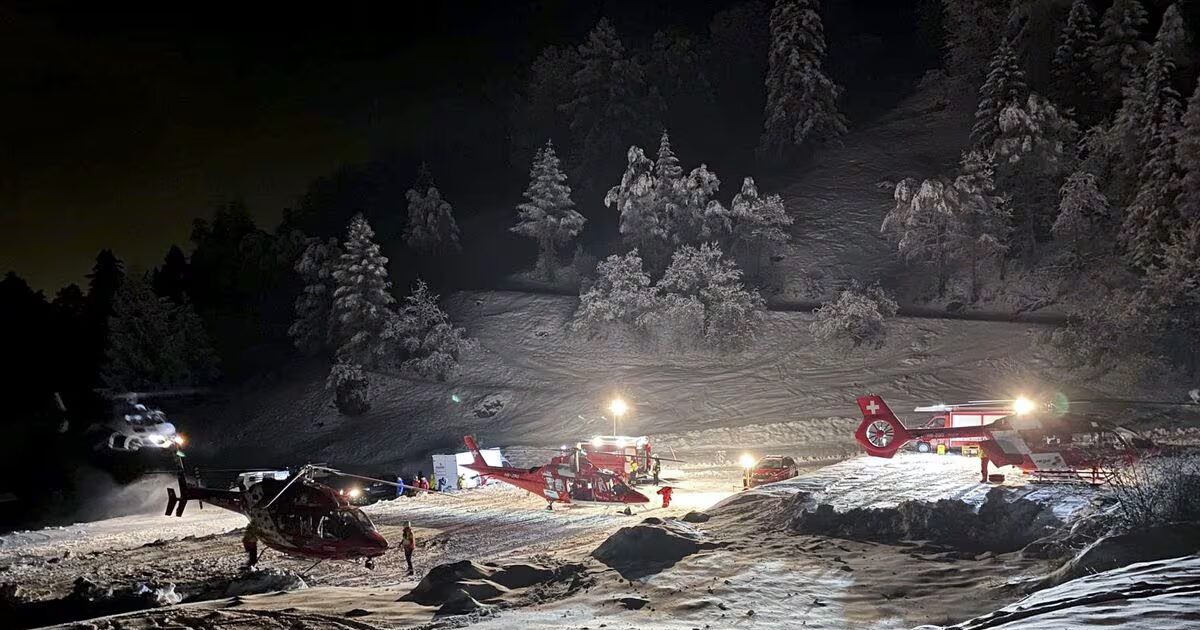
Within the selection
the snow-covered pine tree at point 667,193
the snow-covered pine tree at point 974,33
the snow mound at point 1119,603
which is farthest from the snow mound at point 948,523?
the snow-covered pine tree at point 974,33

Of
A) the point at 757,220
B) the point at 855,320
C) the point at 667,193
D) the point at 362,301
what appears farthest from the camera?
the point at 667,193

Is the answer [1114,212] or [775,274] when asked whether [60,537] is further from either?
[1114,212]

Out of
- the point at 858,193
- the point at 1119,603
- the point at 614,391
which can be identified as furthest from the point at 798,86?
the point at 1119,603

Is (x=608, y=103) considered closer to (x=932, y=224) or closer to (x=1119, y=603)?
(x=932, y=224)

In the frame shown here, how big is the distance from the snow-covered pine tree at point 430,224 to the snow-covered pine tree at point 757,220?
84.6 feet

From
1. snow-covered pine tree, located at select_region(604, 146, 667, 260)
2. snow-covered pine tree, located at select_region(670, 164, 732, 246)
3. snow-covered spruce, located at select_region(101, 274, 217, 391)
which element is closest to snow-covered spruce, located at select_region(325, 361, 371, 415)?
snow-covered spruce, located at select_region(101, 274, 217, 391)

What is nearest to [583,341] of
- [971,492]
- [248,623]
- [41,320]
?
[971,492]

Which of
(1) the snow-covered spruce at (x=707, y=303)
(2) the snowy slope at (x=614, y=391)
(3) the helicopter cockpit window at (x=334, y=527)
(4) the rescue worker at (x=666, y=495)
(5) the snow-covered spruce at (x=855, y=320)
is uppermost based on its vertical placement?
(1) the snow-covered spruce at (x=707, y=303)

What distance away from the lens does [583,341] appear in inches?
2189

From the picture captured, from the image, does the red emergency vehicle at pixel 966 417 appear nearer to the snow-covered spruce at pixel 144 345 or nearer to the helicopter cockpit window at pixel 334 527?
the helicopter cockpit window at pixel 334 527

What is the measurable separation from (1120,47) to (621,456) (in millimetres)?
46222

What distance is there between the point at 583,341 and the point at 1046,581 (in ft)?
144

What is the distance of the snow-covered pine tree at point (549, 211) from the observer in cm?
6294

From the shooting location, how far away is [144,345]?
193 ft
